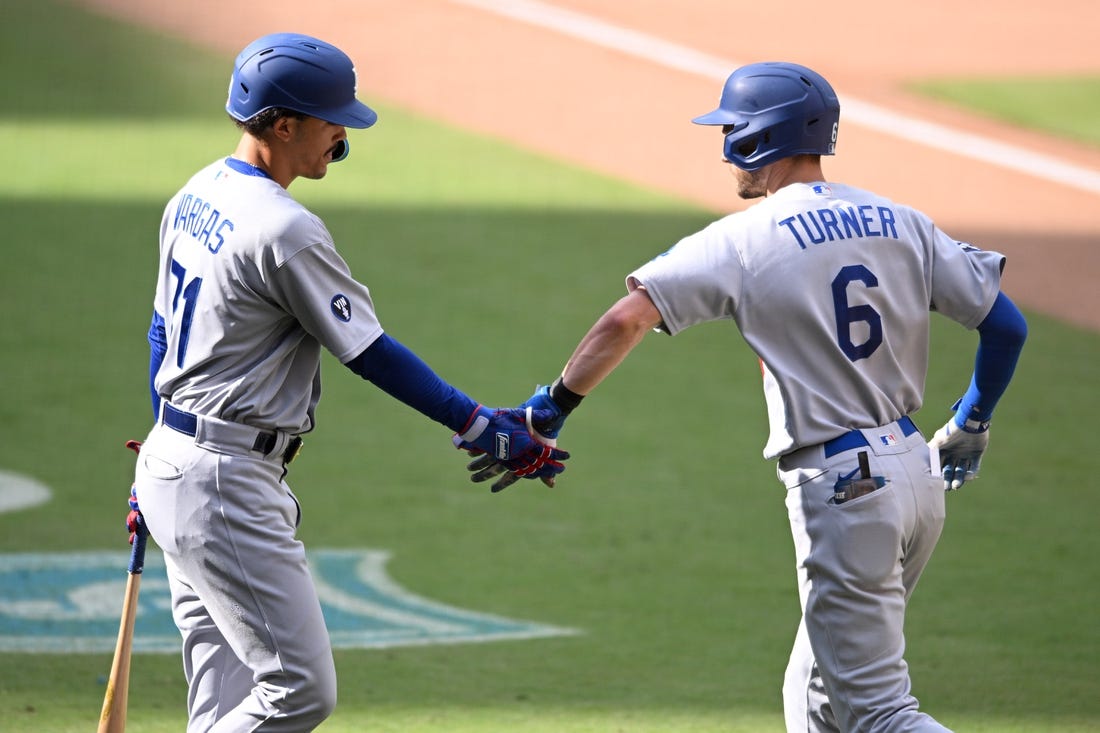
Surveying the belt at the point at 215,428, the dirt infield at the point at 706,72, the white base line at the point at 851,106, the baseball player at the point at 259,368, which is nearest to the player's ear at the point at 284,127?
the baseball player at the point at 259,368

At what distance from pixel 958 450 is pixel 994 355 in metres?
0.43

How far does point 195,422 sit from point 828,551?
5.80 ft

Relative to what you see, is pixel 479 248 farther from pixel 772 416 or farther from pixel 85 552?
pixel 772 416

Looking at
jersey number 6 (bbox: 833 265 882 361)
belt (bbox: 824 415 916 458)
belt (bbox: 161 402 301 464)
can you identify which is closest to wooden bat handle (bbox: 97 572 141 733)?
belt (bbox: 161 402 301 464)

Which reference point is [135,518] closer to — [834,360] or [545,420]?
[545,420]

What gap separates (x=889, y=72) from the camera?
18.5 m

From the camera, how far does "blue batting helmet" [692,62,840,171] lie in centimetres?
449

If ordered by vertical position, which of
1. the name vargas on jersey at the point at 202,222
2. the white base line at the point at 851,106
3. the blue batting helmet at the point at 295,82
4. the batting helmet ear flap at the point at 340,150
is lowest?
the name vargas on jersey at the point at 202,222

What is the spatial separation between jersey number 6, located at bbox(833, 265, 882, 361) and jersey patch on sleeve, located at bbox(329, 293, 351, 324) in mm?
1334

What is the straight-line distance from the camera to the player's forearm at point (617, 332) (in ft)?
14.1

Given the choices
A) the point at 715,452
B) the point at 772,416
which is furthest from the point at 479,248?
the point at 772,416

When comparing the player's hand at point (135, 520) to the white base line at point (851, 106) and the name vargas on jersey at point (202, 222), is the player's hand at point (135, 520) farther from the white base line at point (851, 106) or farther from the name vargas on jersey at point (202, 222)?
the white base line at point (851, 106)

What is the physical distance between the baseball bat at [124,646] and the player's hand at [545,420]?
1.17 meters

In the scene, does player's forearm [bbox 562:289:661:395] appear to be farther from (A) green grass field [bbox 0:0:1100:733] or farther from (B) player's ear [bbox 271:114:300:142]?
(A) green grass field [bbox 0:0:1100:733]
